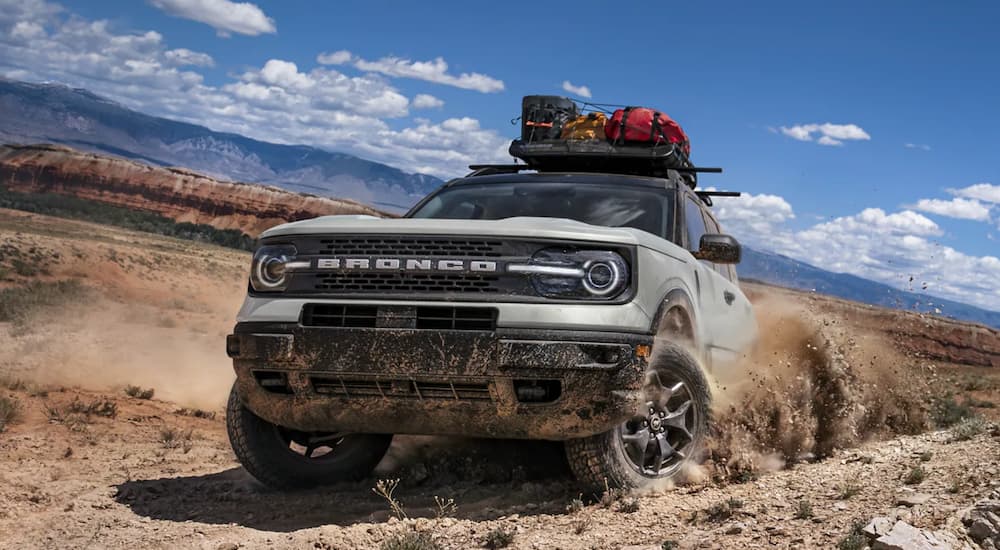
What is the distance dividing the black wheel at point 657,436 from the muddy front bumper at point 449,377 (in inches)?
6.9

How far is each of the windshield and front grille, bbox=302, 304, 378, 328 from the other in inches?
62.2

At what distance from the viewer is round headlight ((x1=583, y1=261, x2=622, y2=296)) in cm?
427

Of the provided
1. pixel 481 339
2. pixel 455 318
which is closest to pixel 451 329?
pixel 455 318

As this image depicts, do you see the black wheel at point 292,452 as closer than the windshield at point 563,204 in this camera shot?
Yes

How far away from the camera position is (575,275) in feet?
14.0

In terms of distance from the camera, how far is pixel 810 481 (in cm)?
475

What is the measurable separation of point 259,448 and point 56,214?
193 feet

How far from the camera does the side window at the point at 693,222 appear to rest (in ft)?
18.9

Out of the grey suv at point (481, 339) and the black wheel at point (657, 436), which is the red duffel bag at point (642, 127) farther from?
the black wheel at point (657, 436)

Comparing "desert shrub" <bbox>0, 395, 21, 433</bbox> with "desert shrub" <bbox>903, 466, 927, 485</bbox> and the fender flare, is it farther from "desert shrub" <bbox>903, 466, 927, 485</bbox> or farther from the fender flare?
"desert shrub" <bbox>903, 466, 927, 485</bbox>

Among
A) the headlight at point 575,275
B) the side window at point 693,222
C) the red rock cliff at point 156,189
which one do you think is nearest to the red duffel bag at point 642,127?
the side window at point 693,222

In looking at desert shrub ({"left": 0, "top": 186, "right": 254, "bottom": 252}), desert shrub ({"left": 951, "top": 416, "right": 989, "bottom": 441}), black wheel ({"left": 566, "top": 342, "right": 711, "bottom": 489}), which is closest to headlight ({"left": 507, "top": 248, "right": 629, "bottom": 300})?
black wheel ({"left": 566, "top": 342, "right": 711, "bottom": 489})

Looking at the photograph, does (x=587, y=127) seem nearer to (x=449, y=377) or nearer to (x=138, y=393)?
(x=449, y=377)

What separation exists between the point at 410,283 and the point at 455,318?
275 mm
